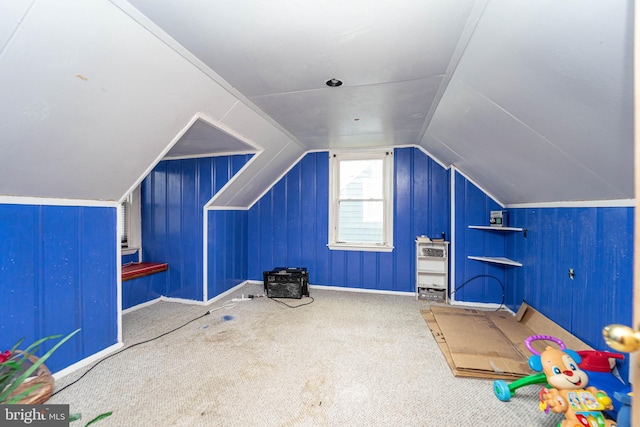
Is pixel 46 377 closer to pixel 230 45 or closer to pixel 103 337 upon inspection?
pixel 103 337

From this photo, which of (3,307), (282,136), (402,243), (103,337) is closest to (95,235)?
(3,307)

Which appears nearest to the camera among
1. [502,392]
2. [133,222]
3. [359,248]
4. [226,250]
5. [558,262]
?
[502,392]

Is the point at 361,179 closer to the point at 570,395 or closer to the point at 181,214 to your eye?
the point at 181,214

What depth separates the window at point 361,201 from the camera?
12.9 feet

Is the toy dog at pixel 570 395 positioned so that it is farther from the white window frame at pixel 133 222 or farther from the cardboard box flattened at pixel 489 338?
the white window frame at pixel 133 222

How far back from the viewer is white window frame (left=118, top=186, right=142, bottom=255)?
3.69 meters

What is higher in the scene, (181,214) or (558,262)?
(181,214)

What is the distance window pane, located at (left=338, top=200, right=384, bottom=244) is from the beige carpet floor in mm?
1465

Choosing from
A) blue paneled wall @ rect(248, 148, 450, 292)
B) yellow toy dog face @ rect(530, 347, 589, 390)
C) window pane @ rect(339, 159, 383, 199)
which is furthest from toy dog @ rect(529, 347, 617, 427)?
window pane @ rect(339, 159, 383, 199)

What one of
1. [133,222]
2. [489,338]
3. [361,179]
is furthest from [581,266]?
[133,222]

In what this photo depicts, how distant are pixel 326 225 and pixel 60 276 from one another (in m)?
3.01

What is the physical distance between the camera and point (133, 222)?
371 centimetres

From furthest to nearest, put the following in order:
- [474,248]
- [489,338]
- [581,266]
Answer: [474,248]
[489,338]
[581,266]

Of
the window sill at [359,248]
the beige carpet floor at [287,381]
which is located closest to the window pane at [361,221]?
the window sill at [359,248]
